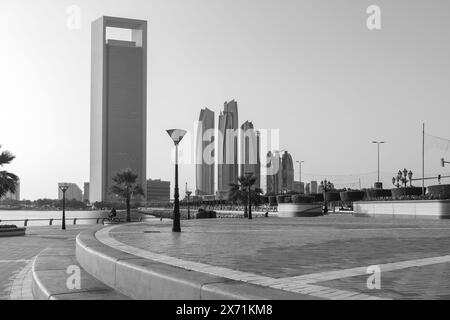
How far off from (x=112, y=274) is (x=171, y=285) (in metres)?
Result: 2.13

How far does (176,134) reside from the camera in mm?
19219

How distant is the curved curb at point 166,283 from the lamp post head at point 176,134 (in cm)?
1054

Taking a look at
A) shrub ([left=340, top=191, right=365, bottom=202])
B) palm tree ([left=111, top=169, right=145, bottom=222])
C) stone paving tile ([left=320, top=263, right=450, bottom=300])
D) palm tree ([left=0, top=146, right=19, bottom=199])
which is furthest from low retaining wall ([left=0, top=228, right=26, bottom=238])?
shrub ([left=340, top=191, right=365, bottom=202])

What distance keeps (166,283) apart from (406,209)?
35066 mm

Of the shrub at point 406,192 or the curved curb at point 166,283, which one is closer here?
the curved curb at point 166,283

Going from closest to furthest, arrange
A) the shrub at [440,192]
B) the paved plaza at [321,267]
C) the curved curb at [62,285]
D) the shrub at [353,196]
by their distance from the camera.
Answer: the paved plaza at [321,267]
the curved curb at [62,285]
the shrub at [440,192]
the shrub at [353,196]

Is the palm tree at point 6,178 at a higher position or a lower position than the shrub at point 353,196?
higher

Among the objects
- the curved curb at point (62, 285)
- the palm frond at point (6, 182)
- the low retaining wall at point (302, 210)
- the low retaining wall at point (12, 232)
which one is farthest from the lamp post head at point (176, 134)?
the low retaining wall at point (302, 210)

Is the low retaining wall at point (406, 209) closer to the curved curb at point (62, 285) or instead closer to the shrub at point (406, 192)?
the shrub at point (406, 192)

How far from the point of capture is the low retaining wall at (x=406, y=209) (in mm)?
34281
